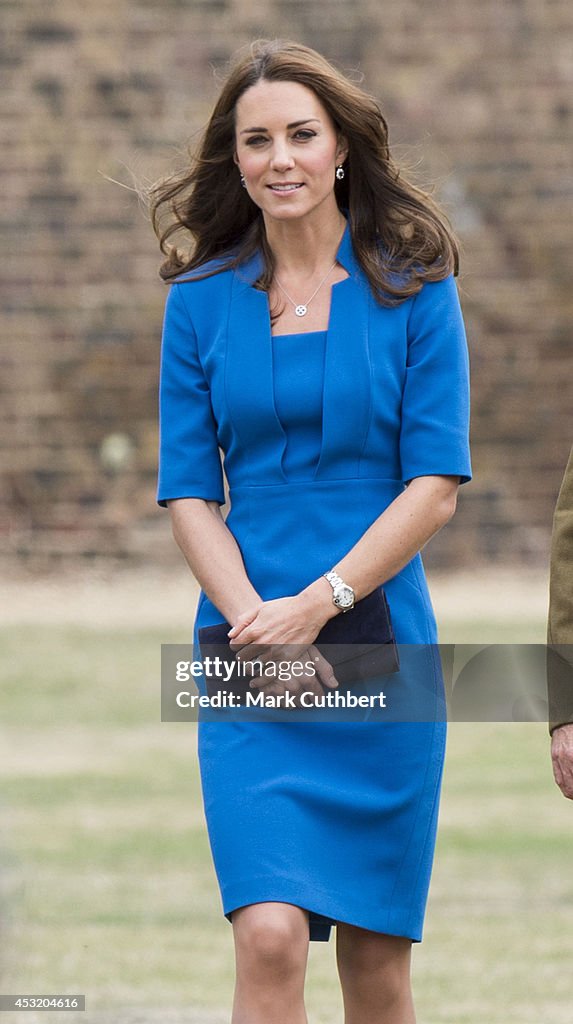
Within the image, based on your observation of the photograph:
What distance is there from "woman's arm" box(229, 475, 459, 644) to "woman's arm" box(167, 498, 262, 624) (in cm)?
4

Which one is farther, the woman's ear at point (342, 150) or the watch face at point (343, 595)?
the woman's ear at point (342, 150)

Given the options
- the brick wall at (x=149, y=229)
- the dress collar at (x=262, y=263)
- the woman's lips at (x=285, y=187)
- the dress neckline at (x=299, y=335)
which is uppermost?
the brick wall at (x=149, y=229)

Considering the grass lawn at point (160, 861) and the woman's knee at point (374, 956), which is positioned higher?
the grass lawn at point (160, 861)

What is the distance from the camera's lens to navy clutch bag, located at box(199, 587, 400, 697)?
13.0 ft

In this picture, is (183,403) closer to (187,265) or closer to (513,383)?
(187,265)

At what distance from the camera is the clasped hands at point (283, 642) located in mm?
3916

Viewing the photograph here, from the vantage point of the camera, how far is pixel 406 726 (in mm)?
3998

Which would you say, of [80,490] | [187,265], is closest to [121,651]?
[80,490]

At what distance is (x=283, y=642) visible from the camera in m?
3.93

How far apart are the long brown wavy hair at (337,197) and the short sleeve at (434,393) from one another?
5 cm

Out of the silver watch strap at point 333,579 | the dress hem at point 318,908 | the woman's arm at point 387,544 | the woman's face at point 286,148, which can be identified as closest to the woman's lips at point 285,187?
the woman's face at point 286,148

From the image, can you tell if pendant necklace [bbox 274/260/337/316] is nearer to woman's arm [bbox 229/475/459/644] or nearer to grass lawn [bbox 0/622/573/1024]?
woman's arm [bbox 229/475/459/644]

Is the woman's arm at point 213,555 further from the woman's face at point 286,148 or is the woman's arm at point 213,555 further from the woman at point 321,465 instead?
the woman's face at point 286,148

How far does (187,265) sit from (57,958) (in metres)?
3.10
